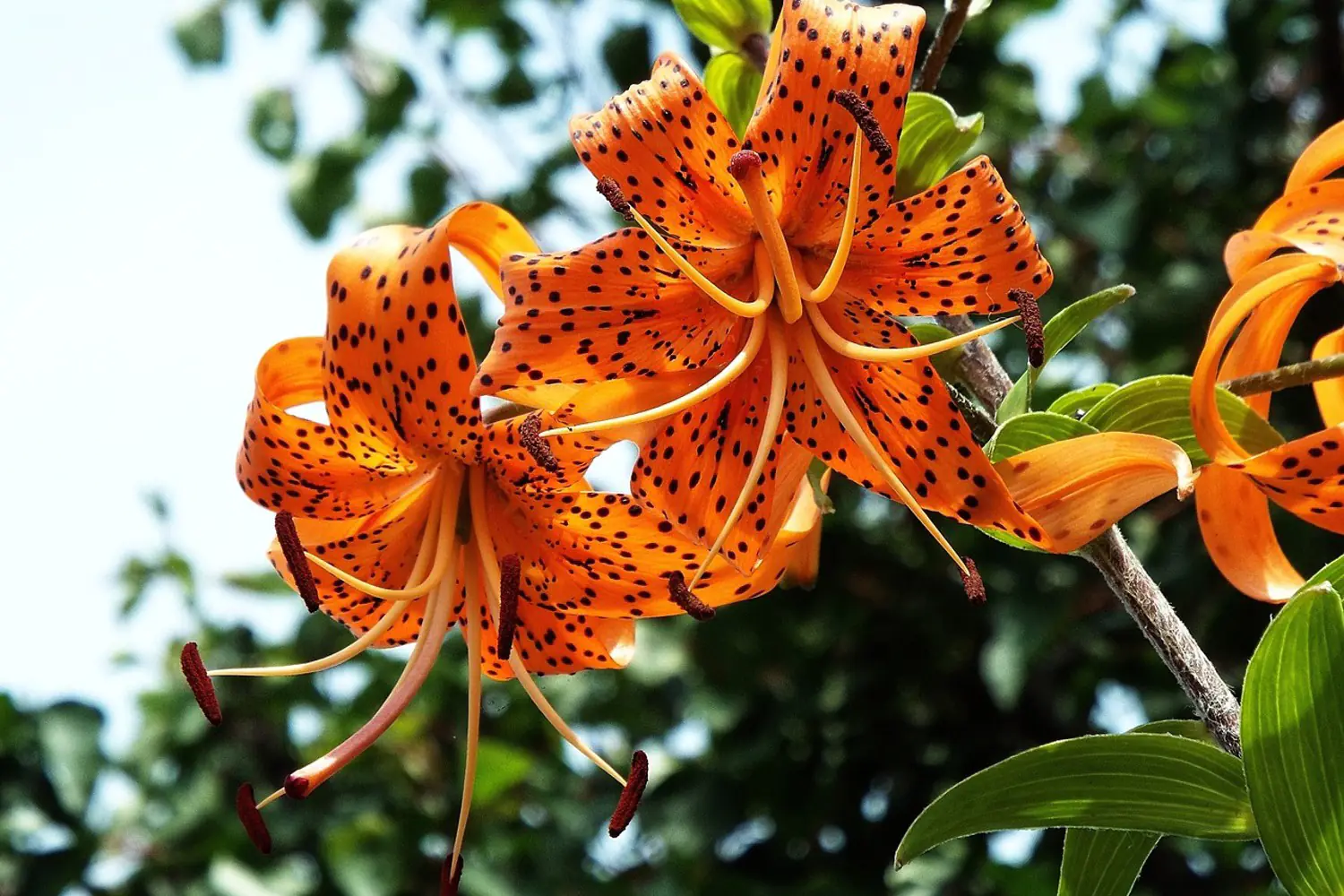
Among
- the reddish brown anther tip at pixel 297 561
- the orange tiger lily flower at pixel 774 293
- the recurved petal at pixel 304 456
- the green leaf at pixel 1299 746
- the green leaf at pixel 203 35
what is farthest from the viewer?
the green leaf at pixel 203 35

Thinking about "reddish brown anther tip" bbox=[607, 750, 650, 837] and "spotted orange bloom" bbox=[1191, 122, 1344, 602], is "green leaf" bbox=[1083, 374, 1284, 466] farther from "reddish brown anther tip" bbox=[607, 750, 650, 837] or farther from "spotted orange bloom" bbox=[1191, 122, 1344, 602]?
"reddish brown anther tip" bbox=[607, 750, 650, 837]

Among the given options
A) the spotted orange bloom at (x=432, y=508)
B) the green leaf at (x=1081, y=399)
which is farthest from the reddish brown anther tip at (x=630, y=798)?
the green leaf at (x=1081, y=399)

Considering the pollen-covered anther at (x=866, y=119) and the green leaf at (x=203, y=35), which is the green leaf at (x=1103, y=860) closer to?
the pollen-covered anther at (x=866, y=119)

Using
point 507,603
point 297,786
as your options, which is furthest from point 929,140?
point 297,786

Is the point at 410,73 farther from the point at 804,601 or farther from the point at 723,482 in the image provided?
the point at 723,482

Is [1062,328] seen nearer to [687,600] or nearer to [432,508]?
[687,600]

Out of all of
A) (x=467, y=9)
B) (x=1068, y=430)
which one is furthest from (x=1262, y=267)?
(x=467, y=9)

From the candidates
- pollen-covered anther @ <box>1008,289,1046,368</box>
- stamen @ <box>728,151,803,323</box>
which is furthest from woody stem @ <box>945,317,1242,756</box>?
stamen @ <box>728,151,803,323</box>
